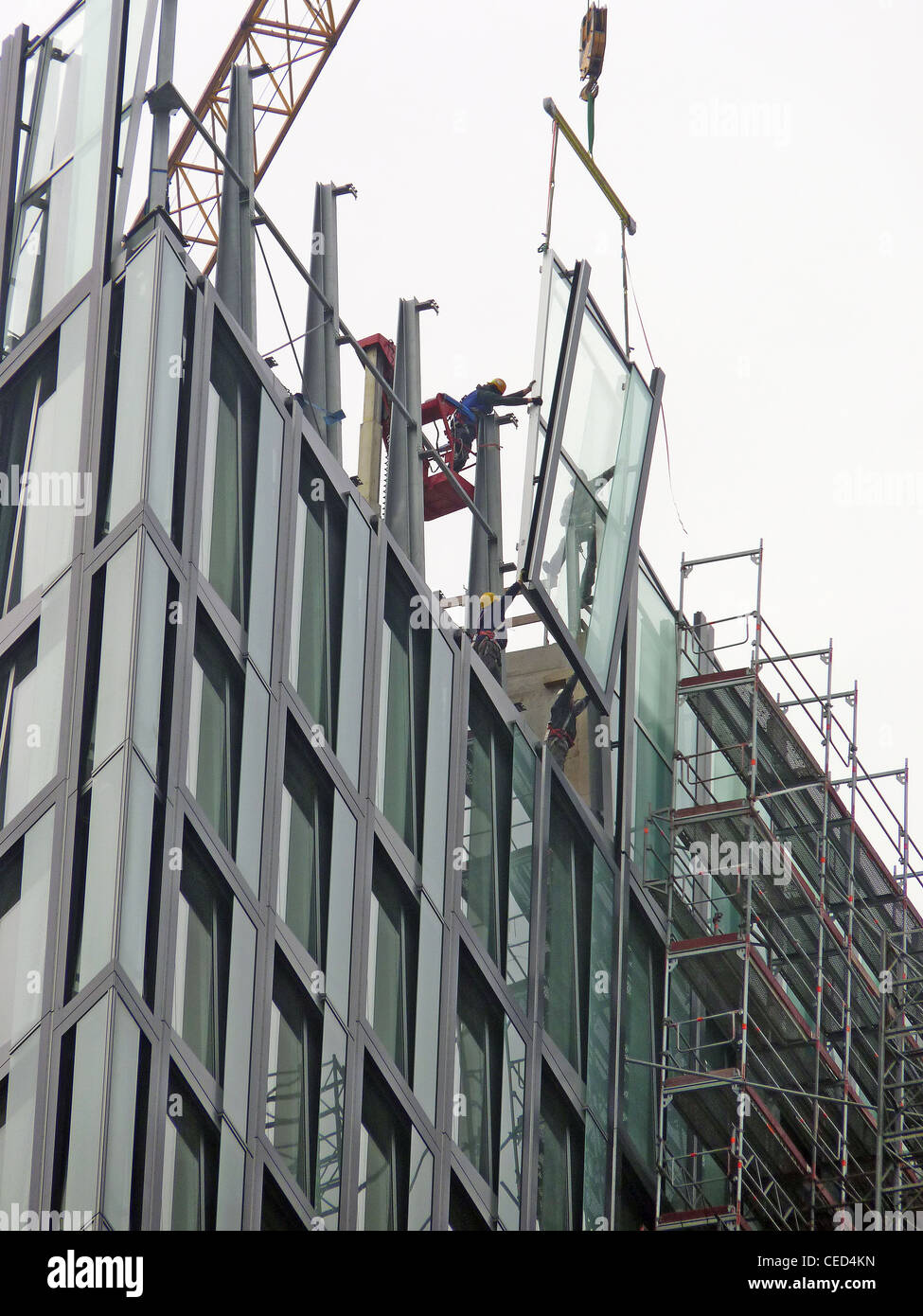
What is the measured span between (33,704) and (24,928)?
2658 millimetres

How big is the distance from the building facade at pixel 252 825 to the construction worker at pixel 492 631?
1.10 meters

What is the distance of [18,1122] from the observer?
24.6 metres

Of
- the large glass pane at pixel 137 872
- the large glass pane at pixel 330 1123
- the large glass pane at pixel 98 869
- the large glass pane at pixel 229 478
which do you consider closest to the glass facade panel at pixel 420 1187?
the large glass pane at pixel 330 1123

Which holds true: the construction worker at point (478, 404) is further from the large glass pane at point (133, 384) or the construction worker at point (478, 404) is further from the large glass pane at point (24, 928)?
the large glass pane at point (24, 928)

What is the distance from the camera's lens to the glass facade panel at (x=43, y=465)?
27.5m

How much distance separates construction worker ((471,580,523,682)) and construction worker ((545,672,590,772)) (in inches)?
44.5

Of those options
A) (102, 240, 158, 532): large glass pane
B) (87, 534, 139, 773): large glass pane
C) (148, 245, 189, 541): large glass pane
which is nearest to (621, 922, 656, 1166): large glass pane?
(87, 534, 139, 773): large glass pane

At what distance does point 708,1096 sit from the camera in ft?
114
